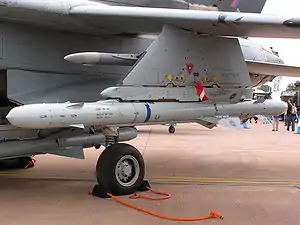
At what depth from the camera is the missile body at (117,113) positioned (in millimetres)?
4910

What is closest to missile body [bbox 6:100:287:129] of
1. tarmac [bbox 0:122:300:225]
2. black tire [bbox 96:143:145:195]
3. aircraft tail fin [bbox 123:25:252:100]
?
aircraft tail fin [bbox 123:25:252:100]

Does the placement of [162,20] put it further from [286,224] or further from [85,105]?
[286,224]

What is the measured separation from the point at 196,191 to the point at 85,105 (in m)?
2.38

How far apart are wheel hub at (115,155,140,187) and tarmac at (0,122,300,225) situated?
0.44 m

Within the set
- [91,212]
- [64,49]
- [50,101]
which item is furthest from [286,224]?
[64,49]

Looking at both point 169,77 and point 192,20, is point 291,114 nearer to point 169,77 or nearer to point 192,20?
point 169,77

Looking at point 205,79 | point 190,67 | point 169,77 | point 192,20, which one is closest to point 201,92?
point 205,79

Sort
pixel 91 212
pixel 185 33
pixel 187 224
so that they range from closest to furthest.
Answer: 1. pixel 187 224
2. pixel 91 212
3. pixel 185 33

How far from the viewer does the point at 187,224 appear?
4.73m

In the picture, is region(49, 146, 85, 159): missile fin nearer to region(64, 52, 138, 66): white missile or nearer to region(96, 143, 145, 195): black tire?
region(96, 143, 145, 195): black tire

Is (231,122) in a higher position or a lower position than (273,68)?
lower

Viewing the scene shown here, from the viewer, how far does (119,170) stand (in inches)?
240

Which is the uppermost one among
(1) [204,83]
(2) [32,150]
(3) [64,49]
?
(3) [64,49]

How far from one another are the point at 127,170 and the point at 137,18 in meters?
2.25
